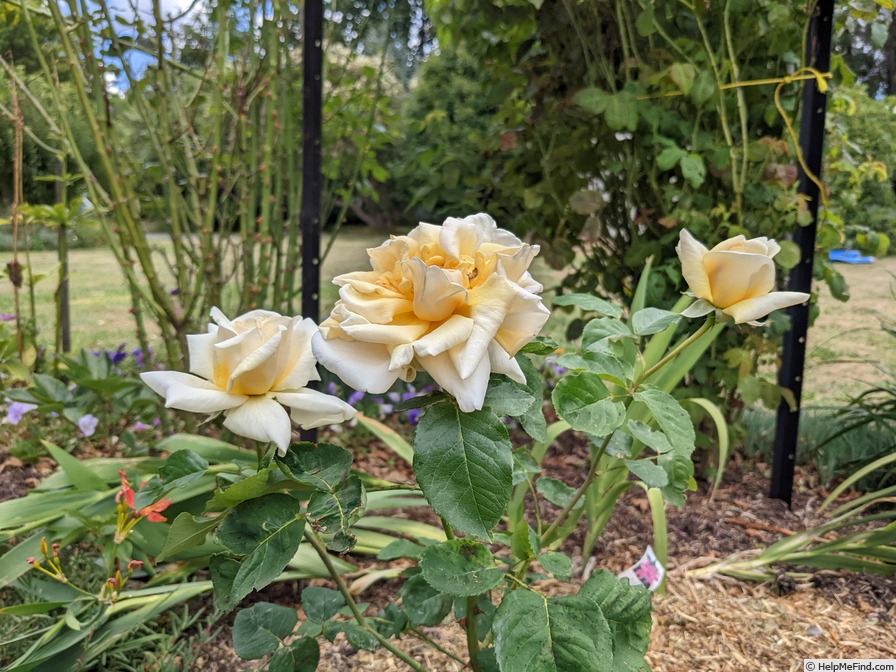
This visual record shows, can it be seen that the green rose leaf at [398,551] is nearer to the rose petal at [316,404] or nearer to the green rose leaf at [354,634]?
the green rose leaf at [354,634]

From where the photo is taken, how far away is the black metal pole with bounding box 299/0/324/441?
1.42m

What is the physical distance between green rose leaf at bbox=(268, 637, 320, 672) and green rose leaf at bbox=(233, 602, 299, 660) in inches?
0.7

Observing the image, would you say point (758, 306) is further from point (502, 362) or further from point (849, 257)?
point (849, 257)

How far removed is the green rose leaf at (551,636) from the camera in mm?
517

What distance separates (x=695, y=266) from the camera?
1.96 ft

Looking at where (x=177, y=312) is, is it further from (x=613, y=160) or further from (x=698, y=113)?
(x=698, y=113)

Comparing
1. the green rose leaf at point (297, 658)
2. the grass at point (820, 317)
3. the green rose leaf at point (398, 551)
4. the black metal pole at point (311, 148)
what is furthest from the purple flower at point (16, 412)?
the green rose leaf at point (297, 658)

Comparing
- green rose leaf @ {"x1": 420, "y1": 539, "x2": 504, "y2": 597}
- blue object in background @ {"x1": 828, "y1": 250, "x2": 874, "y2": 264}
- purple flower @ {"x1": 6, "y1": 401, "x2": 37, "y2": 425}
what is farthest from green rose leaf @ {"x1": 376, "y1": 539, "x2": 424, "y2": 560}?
blue object in background @ {"x1": 828, "y1": 250, "x2": 874, "y2": 264}

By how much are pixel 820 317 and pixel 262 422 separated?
3.23 meters

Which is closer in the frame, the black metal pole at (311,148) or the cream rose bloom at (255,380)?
the cream rose bloom at (255,380)

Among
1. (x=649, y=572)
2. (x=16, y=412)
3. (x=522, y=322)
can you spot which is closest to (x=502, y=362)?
(x=522, y=322)

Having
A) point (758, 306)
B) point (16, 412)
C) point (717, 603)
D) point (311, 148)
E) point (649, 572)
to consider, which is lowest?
point (717, 603)

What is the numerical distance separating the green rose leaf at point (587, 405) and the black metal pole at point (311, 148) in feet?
3.13

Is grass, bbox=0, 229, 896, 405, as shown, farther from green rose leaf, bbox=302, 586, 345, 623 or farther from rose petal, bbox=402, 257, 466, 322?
rose petal, bbox=402, 257, 466, 322
